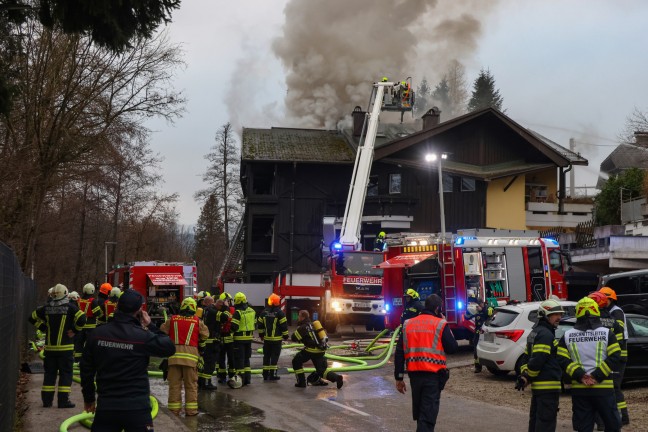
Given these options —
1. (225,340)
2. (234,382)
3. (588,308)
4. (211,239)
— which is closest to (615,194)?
(225,340)

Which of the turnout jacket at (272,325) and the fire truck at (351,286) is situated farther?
the fire truck at (351,286)

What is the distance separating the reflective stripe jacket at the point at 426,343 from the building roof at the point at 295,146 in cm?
3262

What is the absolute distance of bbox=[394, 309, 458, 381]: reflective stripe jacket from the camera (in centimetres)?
860

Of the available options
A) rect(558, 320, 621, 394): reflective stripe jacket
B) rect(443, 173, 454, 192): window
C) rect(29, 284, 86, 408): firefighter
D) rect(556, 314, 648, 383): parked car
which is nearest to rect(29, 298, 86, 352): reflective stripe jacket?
rect(29, 284, 86, 408): firefighter

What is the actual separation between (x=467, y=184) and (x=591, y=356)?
110 feet

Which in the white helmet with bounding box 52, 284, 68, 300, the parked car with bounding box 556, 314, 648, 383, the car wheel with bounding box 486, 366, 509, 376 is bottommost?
the car wheel with bounding box 486, 366, 509, 376

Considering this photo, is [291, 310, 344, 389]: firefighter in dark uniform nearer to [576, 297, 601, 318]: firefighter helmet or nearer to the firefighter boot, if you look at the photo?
the firefighter boot

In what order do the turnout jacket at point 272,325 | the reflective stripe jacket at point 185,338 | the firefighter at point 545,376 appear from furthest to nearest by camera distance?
the turnout jacket at point 272,325
the reflective stripe jacket at point 185,338
the firefighter at point 545,376

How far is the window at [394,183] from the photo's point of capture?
1633 inches

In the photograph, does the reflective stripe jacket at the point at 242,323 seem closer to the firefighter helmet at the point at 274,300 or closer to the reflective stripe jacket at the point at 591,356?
the firefighter helmet at the point at 274,300

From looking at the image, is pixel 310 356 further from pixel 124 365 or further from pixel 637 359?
pixel 124 365

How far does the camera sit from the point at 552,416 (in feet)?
27.7

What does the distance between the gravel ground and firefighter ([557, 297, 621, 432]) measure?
272 centimetres

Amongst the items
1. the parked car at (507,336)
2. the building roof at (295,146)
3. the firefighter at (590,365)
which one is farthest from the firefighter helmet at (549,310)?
the building roof at (295,146)
